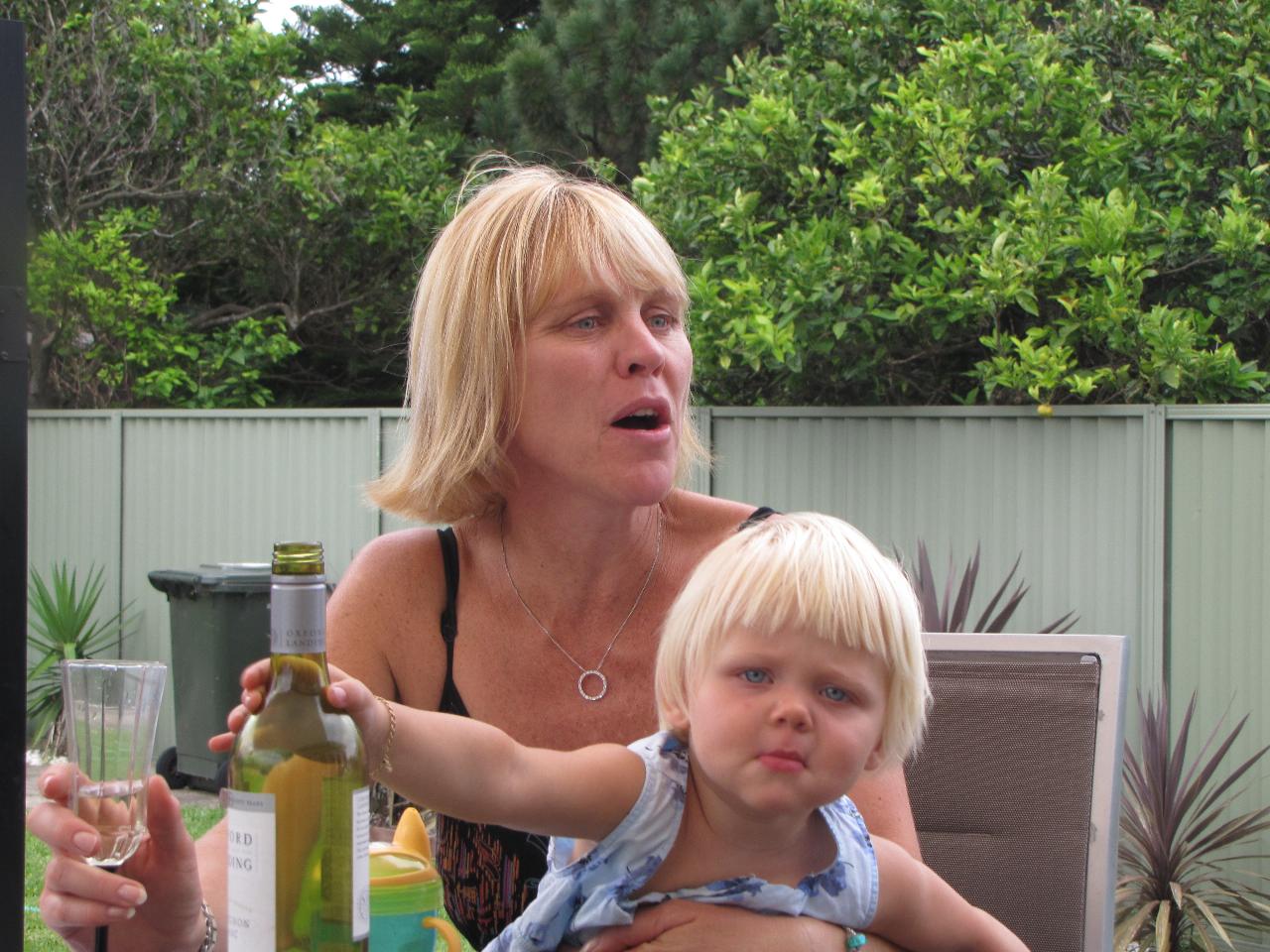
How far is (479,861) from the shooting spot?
2.31m

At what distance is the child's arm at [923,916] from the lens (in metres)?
1.74

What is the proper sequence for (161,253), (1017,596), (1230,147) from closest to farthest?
(1017,596) → (1230,147) → (161,253)

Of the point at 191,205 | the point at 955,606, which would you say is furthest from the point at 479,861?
the point at 191,205

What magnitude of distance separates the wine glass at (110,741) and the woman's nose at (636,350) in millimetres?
911

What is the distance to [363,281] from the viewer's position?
521 inches

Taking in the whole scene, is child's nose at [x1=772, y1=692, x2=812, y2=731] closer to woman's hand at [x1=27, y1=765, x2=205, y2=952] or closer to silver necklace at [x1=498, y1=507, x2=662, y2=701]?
woman's hand at [x1=27, y1=765, x2=205, y2=952]

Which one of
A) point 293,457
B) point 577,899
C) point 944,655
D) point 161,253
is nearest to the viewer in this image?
point 577,899

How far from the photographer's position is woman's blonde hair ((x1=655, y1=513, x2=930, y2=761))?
1.64 meters

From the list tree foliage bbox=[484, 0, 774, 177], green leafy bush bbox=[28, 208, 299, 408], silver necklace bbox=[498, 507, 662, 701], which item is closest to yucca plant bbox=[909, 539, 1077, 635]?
silver necklace bbox=[498, 507, 662, 701]

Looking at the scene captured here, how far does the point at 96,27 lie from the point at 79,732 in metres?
10.9

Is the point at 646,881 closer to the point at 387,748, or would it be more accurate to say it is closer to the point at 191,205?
the point at 387,748

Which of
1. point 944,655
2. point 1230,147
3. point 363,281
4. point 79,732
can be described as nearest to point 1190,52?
point 1230,147

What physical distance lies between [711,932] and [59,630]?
852cm

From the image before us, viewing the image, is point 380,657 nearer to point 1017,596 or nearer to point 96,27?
point 1017,596
